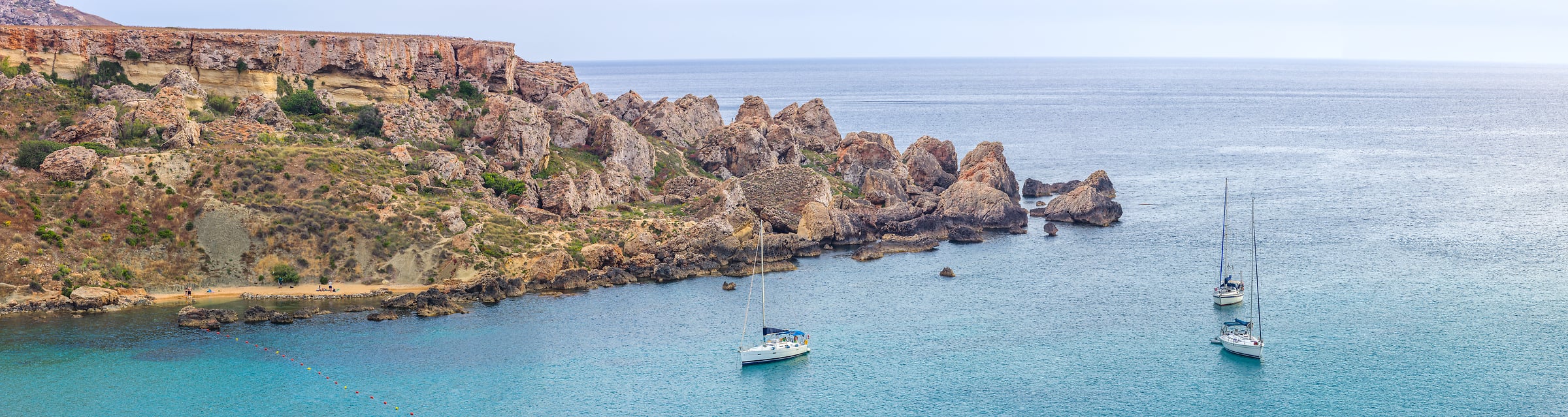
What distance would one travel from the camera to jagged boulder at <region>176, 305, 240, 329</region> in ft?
243

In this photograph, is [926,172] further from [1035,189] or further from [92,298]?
[92,298]

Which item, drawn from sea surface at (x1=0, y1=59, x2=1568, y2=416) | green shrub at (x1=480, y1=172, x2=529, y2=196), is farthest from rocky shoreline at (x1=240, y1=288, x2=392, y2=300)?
green shrub at (x1=480, y1=172, x2=529, y2=196)

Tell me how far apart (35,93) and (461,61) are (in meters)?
40.3

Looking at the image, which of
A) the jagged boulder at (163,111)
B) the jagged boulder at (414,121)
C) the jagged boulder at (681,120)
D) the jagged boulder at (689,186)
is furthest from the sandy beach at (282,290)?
the jagged boulder at (681,120)

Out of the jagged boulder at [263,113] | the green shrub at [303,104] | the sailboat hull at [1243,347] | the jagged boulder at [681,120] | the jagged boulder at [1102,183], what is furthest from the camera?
the jagged boulder at [681,120]

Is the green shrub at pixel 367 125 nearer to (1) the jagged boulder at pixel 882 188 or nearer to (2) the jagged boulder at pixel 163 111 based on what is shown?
(2) the jagged boulder at pixel 163 111

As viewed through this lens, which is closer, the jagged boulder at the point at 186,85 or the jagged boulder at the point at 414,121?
the jagged boulder at the point at 186,85

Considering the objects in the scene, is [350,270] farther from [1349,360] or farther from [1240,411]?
[1349,360]

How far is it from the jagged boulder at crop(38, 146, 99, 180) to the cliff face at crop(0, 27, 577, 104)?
878 inches

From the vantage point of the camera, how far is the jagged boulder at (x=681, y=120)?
421 ft

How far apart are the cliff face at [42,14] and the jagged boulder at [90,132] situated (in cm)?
8168

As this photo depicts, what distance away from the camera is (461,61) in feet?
409

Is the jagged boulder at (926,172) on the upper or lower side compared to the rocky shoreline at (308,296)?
upper

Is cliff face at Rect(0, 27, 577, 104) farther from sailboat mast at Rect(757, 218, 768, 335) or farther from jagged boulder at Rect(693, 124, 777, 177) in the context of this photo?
sailboat mast at Rect(757, 218, 768, 335)
